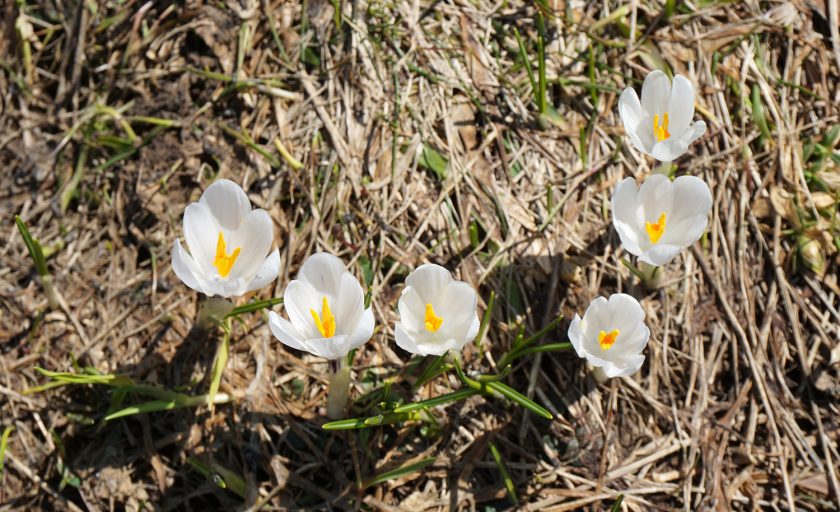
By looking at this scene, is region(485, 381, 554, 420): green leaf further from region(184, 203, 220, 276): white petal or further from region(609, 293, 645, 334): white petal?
region(184, 203, 220, 276): white petal

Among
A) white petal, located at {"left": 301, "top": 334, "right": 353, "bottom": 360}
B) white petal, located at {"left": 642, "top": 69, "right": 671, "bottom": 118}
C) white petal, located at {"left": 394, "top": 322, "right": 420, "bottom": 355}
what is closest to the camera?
white petal, located at {"left": 301, "top": 334, "right": 353, "bottom": 360}

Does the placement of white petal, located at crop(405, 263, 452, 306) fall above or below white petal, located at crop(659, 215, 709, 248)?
below

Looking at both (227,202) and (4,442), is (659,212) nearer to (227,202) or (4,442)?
(227,202)

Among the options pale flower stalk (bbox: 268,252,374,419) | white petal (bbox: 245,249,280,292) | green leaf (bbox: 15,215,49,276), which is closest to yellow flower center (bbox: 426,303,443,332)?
pale flower stalk (bbox: 268,252,374,419)

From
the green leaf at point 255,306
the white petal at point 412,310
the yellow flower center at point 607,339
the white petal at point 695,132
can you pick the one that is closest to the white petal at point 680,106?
the white petal at point 695,132

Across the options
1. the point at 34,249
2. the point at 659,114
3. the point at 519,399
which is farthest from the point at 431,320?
the point at 34,249

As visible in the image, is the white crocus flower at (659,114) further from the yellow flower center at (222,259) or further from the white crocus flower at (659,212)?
the yellow flower center at (222,259)

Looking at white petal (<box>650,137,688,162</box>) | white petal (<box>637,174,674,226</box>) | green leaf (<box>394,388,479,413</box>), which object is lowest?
green leaf (<box>394,388,479,413</box>)
